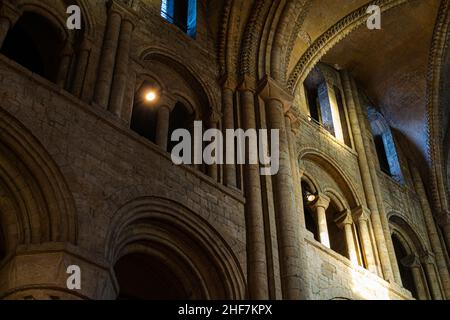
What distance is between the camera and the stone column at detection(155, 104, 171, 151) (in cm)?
923

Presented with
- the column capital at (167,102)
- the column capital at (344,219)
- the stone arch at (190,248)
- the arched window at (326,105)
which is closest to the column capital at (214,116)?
the column capital at (167,102)

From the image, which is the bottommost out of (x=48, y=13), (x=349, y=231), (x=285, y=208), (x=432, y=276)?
(x=285, y=208)

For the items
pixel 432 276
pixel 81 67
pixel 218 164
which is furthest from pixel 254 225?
pixel 432 276

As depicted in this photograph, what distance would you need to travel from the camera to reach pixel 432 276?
538 inches

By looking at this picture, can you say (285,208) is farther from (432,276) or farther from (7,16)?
(432,276)

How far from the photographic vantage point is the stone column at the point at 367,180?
1190 centimetres

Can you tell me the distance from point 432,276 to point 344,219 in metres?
2.82

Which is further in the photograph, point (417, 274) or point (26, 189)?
point (417, 274)

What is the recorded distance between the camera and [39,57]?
31.3ft

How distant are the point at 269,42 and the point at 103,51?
12.6ft

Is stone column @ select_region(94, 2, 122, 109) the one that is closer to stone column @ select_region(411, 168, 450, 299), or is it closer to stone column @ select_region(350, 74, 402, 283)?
stone column @ select_region(350, 74, 402, 283)

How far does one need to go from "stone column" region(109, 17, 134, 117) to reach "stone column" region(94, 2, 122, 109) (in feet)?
0.23
